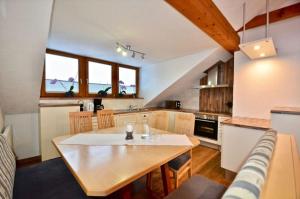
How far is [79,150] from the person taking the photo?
136cm

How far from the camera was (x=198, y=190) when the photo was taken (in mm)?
1163

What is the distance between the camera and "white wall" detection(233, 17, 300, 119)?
7.41ft

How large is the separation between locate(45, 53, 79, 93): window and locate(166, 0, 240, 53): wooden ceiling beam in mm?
2517

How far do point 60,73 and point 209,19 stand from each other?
2845 mm

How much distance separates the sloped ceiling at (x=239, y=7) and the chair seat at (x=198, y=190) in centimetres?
191

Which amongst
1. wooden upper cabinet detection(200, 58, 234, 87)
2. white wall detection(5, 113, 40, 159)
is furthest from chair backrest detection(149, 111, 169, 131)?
white wall detection(5, 113, 40, 159)

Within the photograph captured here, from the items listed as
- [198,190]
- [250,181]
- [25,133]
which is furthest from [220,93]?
[25,133]

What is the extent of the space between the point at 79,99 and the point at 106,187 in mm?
2677

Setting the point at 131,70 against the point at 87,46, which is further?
the point at 131,70

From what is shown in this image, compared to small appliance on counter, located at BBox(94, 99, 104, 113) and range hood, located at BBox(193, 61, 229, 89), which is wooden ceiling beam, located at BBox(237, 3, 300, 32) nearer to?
range hood, located at BBox(193, 61, 229, 89)

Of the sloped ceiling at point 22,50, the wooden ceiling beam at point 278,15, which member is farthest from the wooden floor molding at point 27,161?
the wooden ceiling beam at point 278,15

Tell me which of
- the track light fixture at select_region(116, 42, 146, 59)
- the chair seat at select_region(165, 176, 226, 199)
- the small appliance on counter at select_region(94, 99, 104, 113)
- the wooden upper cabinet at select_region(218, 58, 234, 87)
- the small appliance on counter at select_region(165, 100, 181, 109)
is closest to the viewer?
the chair seat at select_region(165, 176, 226, 199)

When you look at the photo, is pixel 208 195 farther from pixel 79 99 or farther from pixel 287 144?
pixel 79 99

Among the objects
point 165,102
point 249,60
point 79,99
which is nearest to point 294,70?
point 249,60
